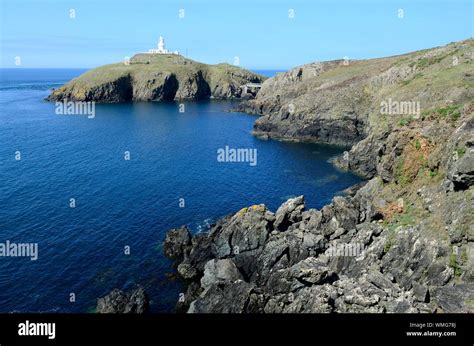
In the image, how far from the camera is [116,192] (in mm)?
81750

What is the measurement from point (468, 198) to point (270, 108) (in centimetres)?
13365

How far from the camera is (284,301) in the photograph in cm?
4253

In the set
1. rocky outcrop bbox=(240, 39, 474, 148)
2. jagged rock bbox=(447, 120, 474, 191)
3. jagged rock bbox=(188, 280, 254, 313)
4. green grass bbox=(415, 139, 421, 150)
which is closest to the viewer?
jagged rock bbox=(188, 280, 254, 313)

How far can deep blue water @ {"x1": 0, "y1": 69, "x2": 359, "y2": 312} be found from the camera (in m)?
52.2

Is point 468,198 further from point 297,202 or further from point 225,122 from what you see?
point 225,122

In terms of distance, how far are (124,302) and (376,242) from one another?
3053cm
